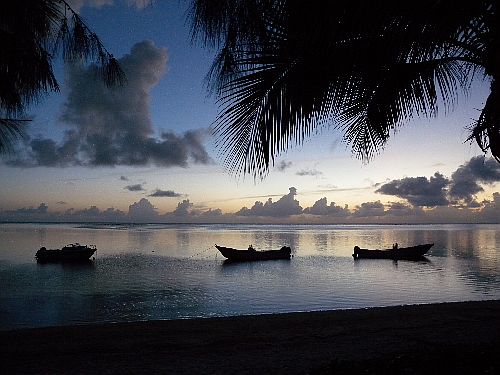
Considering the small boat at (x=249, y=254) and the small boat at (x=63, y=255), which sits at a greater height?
the small boat at (x=63, y=255)

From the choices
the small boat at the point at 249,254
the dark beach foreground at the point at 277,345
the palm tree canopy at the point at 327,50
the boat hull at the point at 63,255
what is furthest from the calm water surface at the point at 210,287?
the palm tree canopy at the point at 327,50

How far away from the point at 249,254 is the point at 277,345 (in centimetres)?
4545

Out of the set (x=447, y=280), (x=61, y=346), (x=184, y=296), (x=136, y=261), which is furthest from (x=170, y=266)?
(x=61, y=346)

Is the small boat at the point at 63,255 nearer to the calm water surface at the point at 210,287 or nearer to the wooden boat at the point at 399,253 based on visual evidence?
the calm water surface at the point at 210,287

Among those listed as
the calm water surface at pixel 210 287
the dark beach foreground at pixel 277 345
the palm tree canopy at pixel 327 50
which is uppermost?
the palm tree canopy at pixel 327 50

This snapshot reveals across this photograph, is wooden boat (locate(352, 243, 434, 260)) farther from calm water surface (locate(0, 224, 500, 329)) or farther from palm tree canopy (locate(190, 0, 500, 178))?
palm tree canopy (locate(190, 0, 500, 178))

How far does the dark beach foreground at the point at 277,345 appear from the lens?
15.0ft

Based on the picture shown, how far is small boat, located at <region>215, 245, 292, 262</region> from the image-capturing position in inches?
2047

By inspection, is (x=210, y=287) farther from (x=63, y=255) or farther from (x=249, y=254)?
(x=63, y=255)

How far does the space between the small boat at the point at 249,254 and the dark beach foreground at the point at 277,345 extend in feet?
137

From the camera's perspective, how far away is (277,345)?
7.22m

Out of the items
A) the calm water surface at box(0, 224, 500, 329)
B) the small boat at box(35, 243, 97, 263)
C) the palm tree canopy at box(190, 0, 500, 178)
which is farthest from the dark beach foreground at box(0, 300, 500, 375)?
the small boat at box(35, 243, 97, 263)

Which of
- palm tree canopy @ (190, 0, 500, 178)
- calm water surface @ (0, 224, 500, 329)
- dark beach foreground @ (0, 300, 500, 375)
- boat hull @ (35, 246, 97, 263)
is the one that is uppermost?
palm tree canopy @ (190, 0, 500, 178)

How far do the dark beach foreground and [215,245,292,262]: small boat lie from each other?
41724mm
